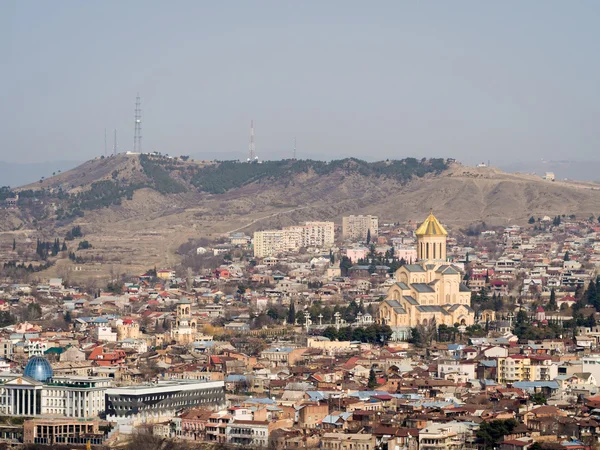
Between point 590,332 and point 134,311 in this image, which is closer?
point 590,332

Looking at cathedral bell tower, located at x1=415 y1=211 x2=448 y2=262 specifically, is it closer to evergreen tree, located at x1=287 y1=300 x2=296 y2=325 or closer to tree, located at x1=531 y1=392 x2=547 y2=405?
evergreen tree, located at x1=287 y1=300 x2=296 y2=325

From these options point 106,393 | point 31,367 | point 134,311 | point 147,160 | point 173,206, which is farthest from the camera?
point 147,160

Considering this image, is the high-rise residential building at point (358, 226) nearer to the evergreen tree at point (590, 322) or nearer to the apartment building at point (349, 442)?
the evergreen tree at point (590, 322)

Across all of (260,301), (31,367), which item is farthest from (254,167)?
(31,367)

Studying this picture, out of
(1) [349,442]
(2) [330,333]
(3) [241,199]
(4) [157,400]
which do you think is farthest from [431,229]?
(3) [241,199]

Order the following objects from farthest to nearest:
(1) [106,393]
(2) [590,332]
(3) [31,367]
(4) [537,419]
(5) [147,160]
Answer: (5) [147,160]
(2) [590,332]
(3) [31,367]
(1) [106,393]
(4) [537,419]

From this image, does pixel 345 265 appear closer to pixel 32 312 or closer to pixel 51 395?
pixel 32 312

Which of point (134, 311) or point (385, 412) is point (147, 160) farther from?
point (385, 412)
